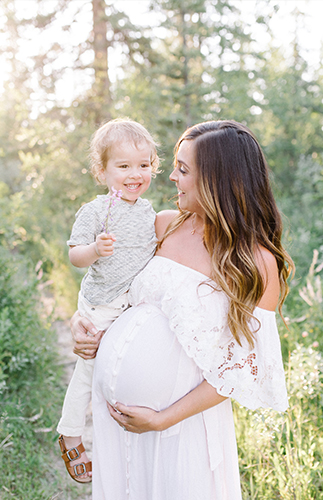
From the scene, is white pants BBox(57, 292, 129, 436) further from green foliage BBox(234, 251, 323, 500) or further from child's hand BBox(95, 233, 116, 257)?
green foliage BBox(234, 251, 323, 500)

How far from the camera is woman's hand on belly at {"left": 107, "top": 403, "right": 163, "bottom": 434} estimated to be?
4.78 ft

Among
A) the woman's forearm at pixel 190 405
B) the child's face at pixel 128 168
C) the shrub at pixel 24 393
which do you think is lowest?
the shrub at pixel 24 393

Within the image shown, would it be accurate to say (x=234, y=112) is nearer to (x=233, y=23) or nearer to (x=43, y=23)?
(x=233, y=23)

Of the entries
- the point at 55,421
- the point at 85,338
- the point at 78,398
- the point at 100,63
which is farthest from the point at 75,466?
the point at 100,63

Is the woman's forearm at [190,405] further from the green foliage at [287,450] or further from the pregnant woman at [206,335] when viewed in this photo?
the green foliage at [287,450]

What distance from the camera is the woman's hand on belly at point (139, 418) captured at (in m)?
1.46

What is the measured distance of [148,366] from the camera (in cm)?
150

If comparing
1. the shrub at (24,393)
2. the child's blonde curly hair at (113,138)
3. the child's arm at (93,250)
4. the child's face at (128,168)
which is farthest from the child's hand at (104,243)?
the shrub at (24,393)

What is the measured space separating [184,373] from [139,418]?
23 centimetres

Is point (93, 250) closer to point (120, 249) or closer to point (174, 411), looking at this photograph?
point (120, 249)

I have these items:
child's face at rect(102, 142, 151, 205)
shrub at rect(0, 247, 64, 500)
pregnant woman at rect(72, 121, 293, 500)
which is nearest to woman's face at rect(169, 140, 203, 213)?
pregnant woman at rect(72, 121, 293, 500)

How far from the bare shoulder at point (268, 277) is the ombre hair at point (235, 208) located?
0.03m

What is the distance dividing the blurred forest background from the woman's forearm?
1191mm

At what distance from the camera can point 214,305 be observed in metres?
1.50
